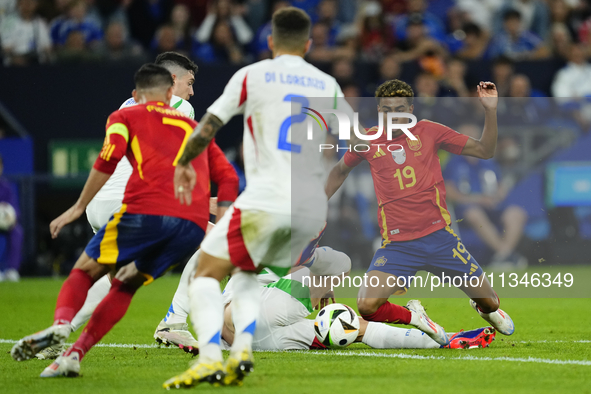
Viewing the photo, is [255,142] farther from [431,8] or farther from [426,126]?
[431,8]

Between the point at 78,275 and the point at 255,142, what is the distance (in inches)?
54.6

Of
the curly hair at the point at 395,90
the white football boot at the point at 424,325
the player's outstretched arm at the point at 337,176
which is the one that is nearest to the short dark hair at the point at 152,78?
the player's outstretched arm at the point at 337,176

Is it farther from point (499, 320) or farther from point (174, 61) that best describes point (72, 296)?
point (499, 320)

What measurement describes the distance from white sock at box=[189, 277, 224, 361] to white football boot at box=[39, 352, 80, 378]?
34.0 inches

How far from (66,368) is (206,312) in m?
1.02

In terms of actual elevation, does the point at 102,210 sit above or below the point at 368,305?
above

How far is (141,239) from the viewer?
4.84 meters

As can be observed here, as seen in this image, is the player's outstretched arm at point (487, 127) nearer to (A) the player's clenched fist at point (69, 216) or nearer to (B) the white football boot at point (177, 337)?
(B) the white football boot at point (177, 337)

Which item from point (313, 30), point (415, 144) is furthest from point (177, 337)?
point (313, 30)

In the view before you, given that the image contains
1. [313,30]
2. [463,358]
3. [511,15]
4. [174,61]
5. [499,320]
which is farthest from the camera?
[511,15]

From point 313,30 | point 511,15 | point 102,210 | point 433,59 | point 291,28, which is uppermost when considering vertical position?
point 511,15

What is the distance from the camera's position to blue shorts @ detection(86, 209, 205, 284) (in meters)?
4.85

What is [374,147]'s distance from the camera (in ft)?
21.7

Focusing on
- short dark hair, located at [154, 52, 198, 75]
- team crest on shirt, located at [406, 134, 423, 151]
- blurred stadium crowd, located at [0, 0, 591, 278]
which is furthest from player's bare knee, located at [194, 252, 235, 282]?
blurred stadium crowd, located at [0, 0, 591, 278]
